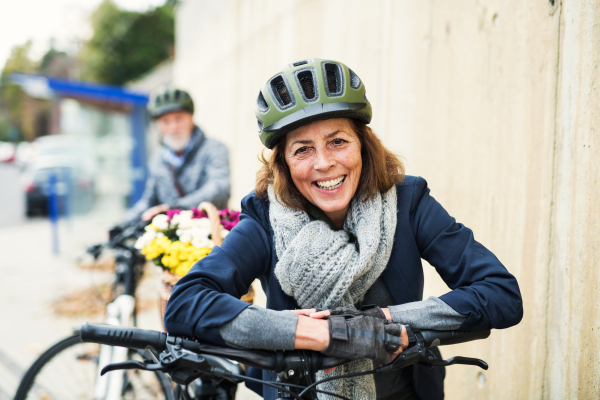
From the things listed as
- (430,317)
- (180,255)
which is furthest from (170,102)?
(430,317)

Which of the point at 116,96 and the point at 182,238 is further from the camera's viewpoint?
the point at 116,96

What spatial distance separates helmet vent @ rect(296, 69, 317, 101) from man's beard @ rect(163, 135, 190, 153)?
2.33 m

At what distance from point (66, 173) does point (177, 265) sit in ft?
26.1

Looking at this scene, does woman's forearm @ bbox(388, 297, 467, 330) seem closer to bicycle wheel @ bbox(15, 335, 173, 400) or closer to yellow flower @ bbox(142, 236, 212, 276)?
yellow flower @ bbox(142, 236, 212, 276)

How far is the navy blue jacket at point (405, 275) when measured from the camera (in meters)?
1.50

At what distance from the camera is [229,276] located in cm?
162

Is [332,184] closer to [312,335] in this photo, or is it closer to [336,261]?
[336,261]

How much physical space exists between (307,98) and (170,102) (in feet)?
8.15

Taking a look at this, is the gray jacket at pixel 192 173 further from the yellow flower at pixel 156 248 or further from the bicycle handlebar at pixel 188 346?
the bicycle handlebar at pixel 188 346

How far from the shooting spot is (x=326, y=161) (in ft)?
5.86

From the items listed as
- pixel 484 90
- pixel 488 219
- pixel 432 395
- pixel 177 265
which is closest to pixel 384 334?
pixel 432 395

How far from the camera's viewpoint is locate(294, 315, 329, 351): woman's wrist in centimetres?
138

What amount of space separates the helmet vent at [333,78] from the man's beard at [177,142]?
2.34m

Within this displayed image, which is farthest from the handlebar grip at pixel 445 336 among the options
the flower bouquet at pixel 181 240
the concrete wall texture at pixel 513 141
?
the flower bouquet at pixel 181 240
